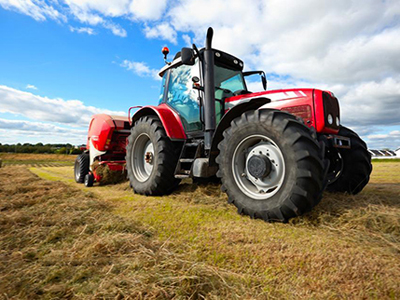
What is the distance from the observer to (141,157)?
4.48m

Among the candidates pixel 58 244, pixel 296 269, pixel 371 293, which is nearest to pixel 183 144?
pixel 58 244

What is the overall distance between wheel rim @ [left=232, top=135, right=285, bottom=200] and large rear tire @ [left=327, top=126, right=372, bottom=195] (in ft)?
4.83

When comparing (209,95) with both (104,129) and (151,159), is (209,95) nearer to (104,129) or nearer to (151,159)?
(151,159)

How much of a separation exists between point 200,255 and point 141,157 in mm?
3217

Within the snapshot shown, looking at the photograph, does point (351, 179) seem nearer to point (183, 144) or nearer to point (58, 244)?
point (183, 144)

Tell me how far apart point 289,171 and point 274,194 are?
27cm

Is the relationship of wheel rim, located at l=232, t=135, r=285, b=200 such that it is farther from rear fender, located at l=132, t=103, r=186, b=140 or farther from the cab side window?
rear fender, located at l=132, t=103, r=186, b=140

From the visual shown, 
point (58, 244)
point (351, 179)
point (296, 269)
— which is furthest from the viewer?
point (351, 179)

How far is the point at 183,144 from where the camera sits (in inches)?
159

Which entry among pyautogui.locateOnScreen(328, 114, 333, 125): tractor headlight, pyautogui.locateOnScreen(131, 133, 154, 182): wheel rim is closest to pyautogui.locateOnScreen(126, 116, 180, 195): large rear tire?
pyautogui.locateOnScreen(131, 133, 154, 182): wheel rim

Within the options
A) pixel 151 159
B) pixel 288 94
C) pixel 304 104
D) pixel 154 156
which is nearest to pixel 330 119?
pixel 304 104

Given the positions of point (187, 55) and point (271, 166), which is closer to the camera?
point (271, 166)

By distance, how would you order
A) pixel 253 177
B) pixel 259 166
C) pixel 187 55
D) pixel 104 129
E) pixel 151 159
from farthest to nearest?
pixel 104 129, pixel 151 159, pixel 187 55, pixel 253 177, pixel 259 166

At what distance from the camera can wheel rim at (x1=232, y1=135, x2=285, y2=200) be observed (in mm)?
2402
